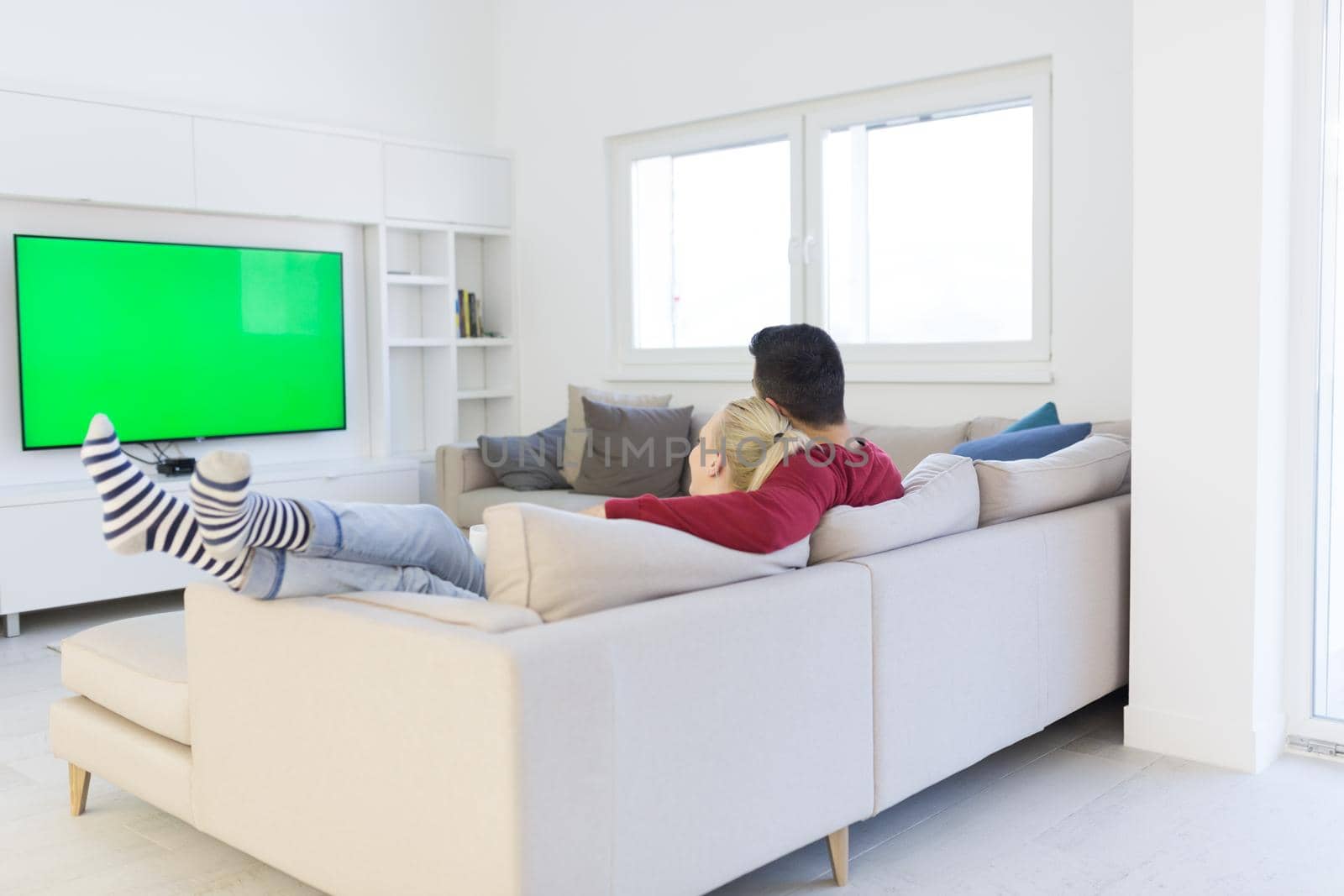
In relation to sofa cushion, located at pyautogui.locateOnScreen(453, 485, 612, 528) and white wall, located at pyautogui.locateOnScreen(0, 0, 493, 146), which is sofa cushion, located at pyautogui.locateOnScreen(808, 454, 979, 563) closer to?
sofa cushion, located at pyautogui.locateOnScreen(453, 485, 612, 528)

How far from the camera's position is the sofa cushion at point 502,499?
4.86 metres

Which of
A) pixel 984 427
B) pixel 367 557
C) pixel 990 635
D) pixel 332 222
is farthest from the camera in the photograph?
pixel 332 222

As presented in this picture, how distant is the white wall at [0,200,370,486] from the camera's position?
15.2 feet

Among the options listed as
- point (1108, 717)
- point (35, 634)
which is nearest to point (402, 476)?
point (35, 634)

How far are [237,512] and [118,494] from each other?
162mm

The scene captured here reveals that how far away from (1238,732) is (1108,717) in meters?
0.45

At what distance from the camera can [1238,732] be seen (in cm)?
285

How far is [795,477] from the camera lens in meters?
2.31

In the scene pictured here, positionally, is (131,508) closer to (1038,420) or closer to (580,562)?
(580,562)

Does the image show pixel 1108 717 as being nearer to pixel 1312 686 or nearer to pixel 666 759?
pixel 1312 686

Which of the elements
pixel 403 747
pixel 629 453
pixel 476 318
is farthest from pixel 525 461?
pixel 403 747

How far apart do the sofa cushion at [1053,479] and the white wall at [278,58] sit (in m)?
3.73

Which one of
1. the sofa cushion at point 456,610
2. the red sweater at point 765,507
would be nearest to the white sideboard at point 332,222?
the sofa cushion at point 456,610

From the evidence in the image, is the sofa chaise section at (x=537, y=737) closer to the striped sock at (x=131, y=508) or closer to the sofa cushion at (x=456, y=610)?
the sofa cushion at (x=456, y=610)
